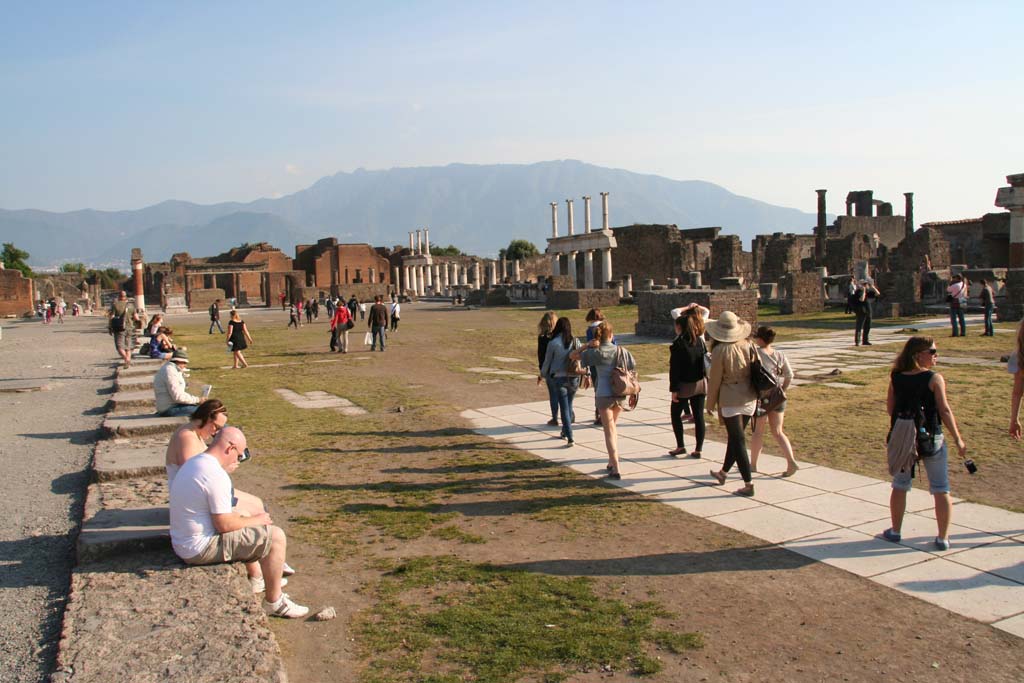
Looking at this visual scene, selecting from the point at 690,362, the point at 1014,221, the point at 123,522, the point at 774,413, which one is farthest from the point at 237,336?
the point at 1014,221

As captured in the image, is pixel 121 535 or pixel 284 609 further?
pixel 121 535

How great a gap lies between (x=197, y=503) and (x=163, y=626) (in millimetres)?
773

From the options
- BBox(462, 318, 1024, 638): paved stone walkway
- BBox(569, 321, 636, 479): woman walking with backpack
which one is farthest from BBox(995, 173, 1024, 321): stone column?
BBox(569, 321, 636, 479): woman walking with backpack

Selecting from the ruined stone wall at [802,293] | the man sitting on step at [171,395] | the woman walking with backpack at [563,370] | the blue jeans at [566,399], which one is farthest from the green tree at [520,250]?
the blue jeans at [566,399]

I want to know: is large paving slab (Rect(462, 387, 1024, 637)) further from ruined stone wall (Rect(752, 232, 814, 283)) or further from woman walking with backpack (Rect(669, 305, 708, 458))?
ruined stone wall (Rect(752, 232, 814, 283))

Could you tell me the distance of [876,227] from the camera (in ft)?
215

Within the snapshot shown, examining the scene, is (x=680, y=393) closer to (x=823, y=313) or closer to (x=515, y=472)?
(x=515, y=472)

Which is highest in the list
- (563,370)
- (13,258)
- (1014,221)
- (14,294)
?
(13,258)

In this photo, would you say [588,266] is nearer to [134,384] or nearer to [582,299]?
[582,299]

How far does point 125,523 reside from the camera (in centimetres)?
555

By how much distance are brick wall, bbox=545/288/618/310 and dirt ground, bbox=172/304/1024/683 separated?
27.6 metres

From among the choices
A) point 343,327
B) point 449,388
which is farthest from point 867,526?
point 343,327

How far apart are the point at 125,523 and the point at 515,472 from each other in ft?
12.4

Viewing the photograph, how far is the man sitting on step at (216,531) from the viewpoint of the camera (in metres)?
4.80
